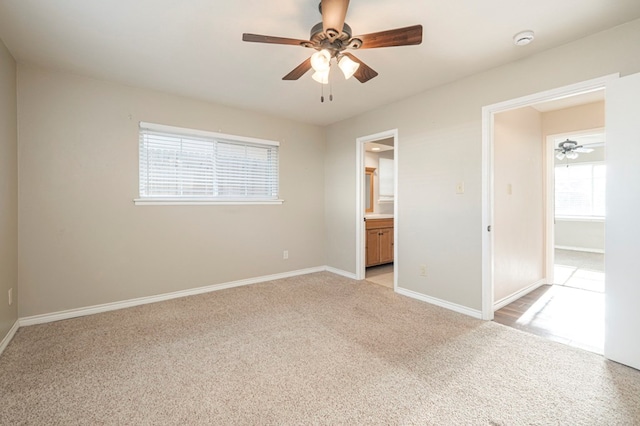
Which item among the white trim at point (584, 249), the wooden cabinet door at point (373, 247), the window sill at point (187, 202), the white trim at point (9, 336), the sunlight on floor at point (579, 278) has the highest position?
the window sill at point (187, 202)

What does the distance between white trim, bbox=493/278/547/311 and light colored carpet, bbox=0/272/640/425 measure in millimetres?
539

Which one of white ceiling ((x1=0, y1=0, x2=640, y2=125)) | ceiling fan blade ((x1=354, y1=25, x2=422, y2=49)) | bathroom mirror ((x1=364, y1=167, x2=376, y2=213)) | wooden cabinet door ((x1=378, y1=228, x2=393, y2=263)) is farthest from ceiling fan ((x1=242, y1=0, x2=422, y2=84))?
bathroom mirror ((x1=364, y1=167, x2=376, y2=213))

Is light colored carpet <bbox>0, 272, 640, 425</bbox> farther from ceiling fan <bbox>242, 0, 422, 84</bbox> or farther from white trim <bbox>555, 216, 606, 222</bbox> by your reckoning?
white trim <bbox>555, 216, 606, 222</bbox>

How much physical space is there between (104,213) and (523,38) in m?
4.12

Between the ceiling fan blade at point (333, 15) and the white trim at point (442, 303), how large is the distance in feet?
9.11

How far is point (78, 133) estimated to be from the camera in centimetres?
286

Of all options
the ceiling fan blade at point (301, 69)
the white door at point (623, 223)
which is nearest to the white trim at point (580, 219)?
the white door at point (623, 223)

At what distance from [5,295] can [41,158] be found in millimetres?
1244

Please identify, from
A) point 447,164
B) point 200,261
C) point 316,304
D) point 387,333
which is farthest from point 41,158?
point 447,164

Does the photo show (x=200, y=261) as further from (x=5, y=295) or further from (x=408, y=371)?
(x=408, y=371)

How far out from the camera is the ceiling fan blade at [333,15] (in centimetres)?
157

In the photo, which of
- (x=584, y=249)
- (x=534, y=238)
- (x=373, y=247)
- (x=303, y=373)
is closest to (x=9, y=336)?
(x=303, y=373)

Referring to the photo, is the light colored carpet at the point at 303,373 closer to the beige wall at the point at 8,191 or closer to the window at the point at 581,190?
the beige wall at the point at 8,191

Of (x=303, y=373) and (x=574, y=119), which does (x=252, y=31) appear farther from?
(x=574, y=119)
